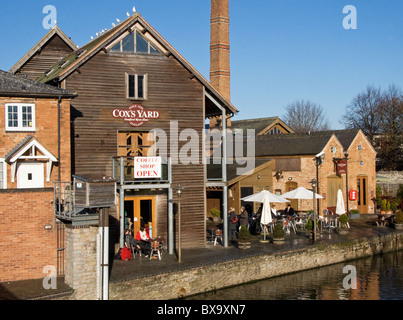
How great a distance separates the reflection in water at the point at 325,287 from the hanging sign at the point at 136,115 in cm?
793

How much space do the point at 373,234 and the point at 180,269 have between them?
44.8ft

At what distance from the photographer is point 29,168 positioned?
19.0m

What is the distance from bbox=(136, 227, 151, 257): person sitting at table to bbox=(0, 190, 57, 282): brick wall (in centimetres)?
393

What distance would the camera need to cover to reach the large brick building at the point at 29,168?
54.9 ft

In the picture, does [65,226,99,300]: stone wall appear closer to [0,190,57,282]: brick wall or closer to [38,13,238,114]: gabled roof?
[0,190,57,282]: brick wall

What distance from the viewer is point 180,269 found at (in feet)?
57.6

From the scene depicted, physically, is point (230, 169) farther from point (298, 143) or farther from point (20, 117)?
point (20, 117)

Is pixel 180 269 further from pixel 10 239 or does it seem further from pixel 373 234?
pixel 373 234

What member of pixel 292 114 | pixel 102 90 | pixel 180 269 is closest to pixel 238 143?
pixel 102 90

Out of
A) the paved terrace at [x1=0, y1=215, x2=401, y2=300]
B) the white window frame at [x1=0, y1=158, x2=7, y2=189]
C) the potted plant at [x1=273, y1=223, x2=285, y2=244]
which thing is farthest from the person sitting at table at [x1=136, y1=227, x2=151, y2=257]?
the potted plant at [x1=273, y1=223, x2=285, y2=244]

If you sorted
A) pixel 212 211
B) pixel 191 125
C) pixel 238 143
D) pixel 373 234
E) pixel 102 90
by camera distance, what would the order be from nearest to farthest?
1. pixel 102 90
2. pixel 191 125
3. pixel 373 234
4. pixel 212 211
5. pixel 238 143

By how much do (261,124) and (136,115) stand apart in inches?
968

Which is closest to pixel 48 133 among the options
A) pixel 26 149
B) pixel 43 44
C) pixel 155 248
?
pixel 26 149
